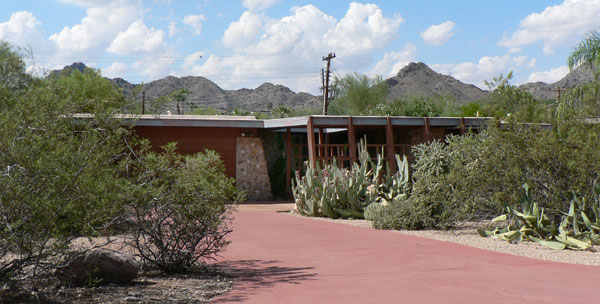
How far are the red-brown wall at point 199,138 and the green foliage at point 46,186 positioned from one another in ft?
45.4

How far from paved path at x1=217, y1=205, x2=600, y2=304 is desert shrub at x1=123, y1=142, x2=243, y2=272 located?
2.54 feet

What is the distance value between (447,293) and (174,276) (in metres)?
3.19

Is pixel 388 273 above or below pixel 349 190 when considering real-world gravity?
below

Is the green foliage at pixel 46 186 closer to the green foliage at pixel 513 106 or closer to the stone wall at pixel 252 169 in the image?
the green foliage at pixel 513 106

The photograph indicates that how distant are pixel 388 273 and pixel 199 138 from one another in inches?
579

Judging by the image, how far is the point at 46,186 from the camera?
5.37 m

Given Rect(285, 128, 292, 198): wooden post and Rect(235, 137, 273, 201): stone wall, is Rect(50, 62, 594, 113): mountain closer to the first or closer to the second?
Rect(285, 128, 292, 198): wooden post

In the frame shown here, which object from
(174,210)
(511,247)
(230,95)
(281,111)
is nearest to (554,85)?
(281,111)

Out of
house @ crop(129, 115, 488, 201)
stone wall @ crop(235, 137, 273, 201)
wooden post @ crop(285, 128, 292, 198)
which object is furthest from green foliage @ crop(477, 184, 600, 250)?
stone wall @ crop(235, 137, 273, 201)

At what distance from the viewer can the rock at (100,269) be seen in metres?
6.39

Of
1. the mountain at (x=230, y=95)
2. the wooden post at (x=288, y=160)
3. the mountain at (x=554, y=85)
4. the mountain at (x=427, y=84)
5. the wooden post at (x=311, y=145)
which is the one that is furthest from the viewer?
the mountain at (x=230, y=95)

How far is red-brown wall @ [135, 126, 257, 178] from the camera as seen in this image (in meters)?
20.6

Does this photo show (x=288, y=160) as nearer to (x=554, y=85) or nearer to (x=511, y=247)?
(x=511, y=247)

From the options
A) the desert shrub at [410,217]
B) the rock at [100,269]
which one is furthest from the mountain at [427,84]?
the rock at [100,269]
